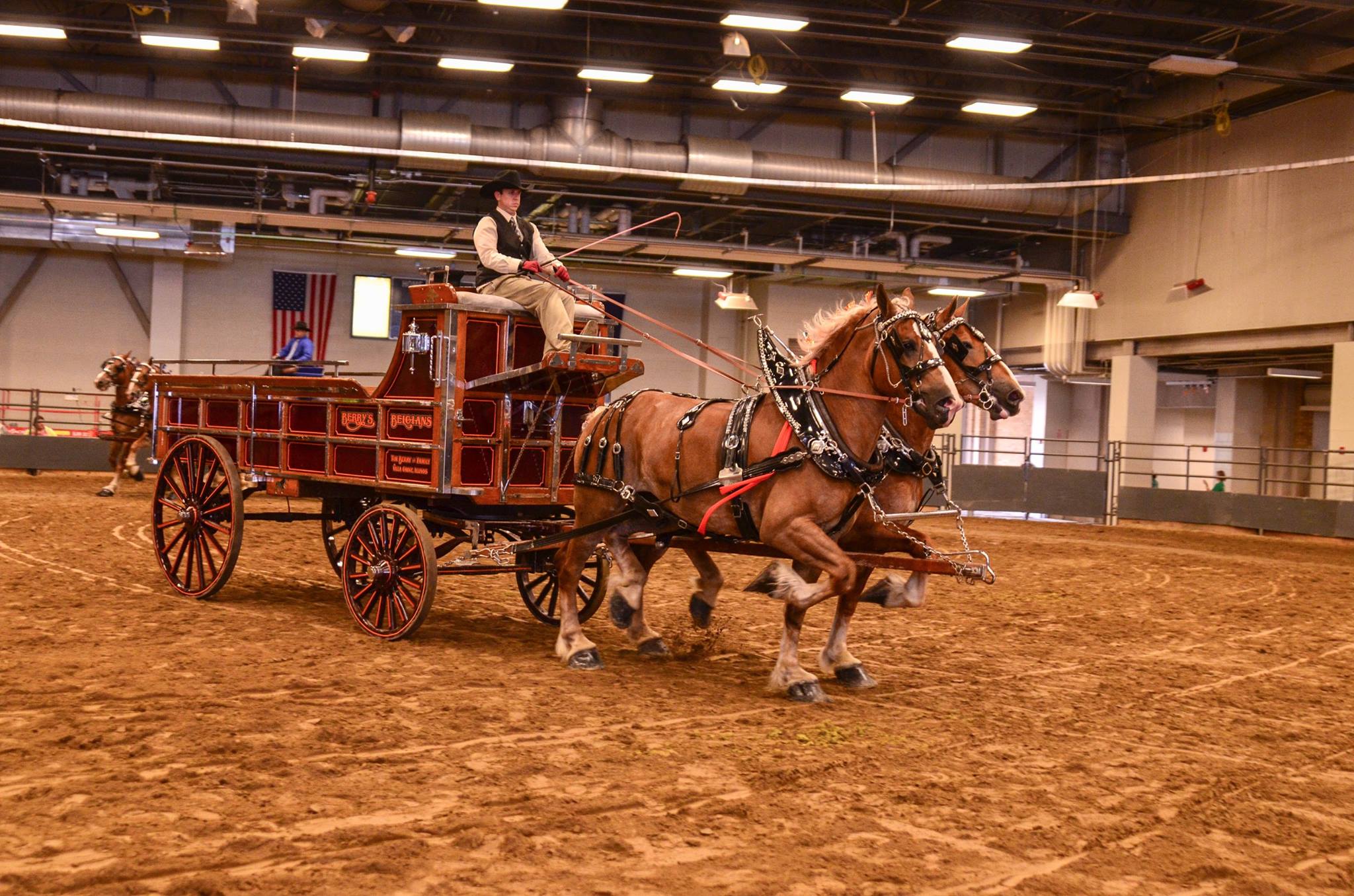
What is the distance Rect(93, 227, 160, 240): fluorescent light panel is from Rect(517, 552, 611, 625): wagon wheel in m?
16.0

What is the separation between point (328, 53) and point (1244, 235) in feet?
47.3

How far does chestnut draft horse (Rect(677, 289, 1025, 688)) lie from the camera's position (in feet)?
18.9

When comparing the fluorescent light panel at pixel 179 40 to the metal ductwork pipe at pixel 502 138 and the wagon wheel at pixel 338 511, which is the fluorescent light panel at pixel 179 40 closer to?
the metal ductwork pipe at pixel 502 138

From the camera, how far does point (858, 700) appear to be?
564 centimetres

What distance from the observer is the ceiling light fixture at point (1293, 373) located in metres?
23.1

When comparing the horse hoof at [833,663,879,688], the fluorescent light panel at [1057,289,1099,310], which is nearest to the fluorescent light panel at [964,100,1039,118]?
the fluorescent light panel at [1057,289,1099,310]

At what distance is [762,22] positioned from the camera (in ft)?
44.4

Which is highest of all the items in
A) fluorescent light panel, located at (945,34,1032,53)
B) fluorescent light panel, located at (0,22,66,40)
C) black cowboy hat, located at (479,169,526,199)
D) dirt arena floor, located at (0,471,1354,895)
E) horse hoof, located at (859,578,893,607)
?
fluorescent light panel, located at (945,34,1032,53)

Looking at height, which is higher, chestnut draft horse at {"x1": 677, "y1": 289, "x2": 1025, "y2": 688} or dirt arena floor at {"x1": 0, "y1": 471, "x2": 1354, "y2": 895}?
chestnut draft horse at {"x1": 677, "y1": 289, "x2": 1025, "y2": 688}

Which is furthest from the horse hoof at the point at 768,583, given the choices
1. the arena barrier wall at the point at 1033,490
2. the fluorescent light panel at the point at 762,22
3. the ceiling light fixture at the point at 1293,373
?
the ceiling light fixture at the point at 1293,373

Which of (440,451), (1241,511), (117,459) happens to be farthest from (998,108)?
(117,459)

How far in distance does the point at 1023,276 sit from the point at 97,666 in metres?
19.5

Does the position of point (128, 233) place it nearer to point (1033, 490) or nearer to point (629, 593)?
point (1033, 490)

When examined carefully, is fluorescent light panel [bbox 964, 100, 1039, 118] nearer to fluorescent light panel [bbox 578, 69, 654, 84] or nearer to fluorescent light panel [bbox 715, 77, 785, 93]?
fluorescent light panel [bbox 715, 77, 785, 93]
